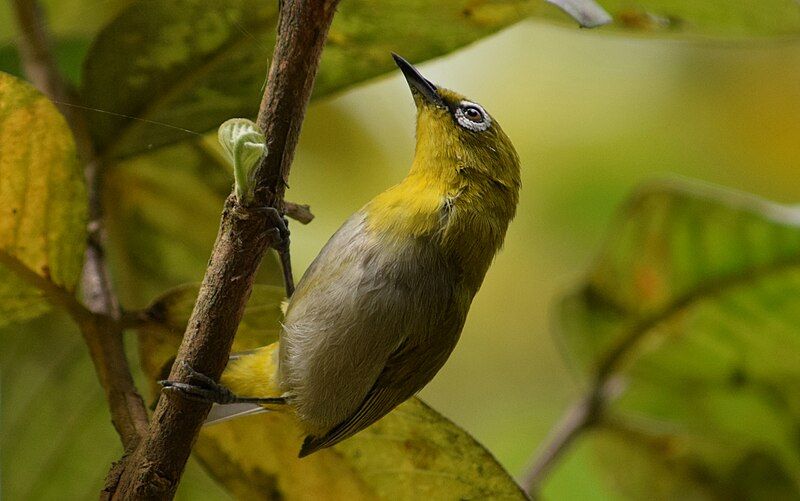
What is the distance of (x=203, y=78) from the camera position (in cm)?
112

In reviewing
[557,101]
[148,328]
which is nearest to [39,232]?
[148,328]

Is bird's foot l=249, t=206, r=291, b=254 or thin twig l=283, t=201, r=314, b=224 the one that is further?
thin twig l=283, t=201, r=314, b=224

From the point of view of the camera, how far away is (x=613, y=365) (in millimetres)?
1729

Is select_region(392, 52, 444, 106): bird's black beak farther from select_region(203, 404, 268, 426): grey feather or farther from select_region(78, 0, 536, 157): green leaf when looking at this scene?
select_region(203, 404, 268, 426): grey feather

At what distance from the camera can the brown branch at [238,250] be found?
801 mm

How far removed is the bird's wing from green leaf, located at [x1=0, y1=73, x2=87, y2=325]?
1.09ft

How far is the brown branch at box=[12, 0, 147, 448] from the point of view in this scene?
986mm

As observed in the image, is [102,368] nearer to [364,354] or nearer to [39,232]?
[39,232]

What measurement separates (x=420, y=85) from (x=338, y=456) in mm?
501

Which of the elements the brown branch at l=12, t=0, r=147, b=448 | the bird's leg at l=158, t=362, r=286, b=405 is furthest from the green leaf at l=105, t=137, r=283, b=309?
the bird's leg at l=158, t=362, r=286, b=405

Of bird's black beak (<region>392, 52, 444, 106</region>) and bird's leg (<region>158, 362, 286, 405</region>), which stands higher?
bird's black beak (<region>392, 52, 444, 106</region>)

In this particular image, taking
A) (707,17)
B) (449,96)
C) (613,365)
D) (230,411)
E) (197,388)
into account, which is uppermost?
(707,17)

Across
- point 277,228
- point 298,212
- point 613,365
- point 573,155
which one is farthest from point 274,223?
point 573,155

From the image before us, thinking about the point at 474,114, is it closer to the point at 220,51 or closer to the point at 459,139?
the point at 459,139
